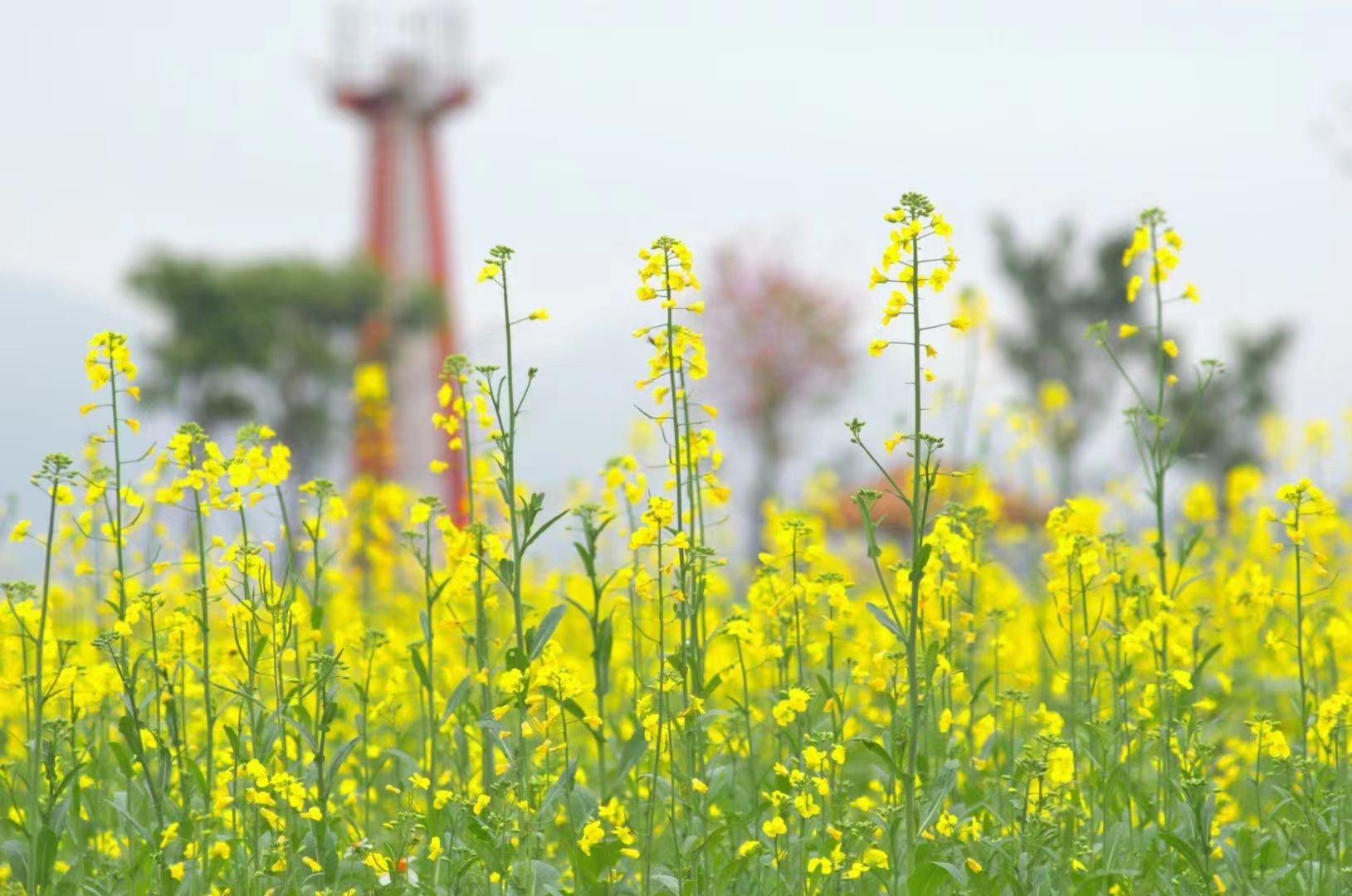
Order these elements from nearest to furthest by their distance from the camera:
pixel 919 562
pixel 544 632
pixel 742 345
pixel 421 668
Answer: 1. pixel 919 562
2. pixel 544 632
3. pixel 421 668
4. pixel 742 345

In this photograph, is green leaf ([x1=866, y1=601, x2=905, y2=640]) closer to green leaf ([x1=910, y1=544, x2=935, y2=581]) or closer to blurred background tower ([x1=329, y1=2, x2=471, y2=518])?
green leaf ([x1=910, y1=544, x2=935, y2=581])

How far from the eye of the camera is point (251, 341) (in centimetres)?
3250

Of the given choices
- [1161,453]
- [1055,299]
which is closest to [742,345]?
[1055,299]

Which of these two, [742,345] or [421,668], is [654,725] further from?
[742,345]

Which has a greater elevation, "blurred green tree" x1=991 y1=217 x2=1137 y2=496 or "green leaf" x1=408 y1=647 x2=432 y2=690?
"blurred green tree" x1=991 y1=217 x2=1137 y2=496

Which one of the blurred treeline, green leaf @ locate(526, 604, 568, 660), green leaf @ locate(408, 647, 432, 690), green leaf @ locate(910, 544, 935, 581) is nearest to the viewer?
green leaf @ locate(910, 544, 935, 581)

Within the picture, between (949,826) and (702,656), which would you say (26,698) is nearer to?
(702,656)

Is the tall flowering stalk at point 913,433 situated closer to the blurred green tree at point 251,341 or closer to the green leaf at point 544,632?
the green leaf at point 544,632

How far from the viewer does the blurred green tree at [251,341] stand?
32219 mm

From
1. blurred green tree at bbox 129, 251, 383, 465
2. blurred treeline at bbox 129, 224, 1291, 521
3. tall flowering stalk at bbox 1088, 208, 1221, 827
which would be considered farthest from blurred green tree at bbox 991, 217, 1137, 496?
tall flowering stalk at bbox 1088, 208, 1221, 827

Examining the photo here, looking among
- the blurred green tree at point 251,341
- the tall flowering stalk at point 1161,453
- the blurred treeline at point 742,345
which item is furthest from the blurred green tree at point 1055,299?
the tall flowering stalk at point 1161,453

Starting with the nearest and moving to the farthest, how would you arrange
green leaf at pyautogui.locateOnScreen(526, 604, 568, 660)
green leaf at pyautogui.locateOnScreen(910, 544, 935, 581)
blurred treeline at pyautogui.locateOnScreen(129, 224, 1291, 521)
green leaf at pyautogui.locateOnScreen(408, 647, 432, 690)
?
green leaf at pyautogui.locateOnScreen(910, 544, 935, 581), green leaf at pyautogui.locateOnScreen(526, 604, 568, 660), green leaf at pyautogui.locateOnScreen(408, 647, 432, 690), blurred treeline at pyautogui.locateOnScreen(129, 224, 1291, 521)

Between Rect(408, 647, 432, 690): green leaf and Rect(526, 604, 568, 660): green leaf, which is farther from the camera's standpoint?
Rect(408, 647, 432, 690): green leaf

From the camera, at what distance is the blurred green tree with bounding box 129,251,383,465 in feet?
106
